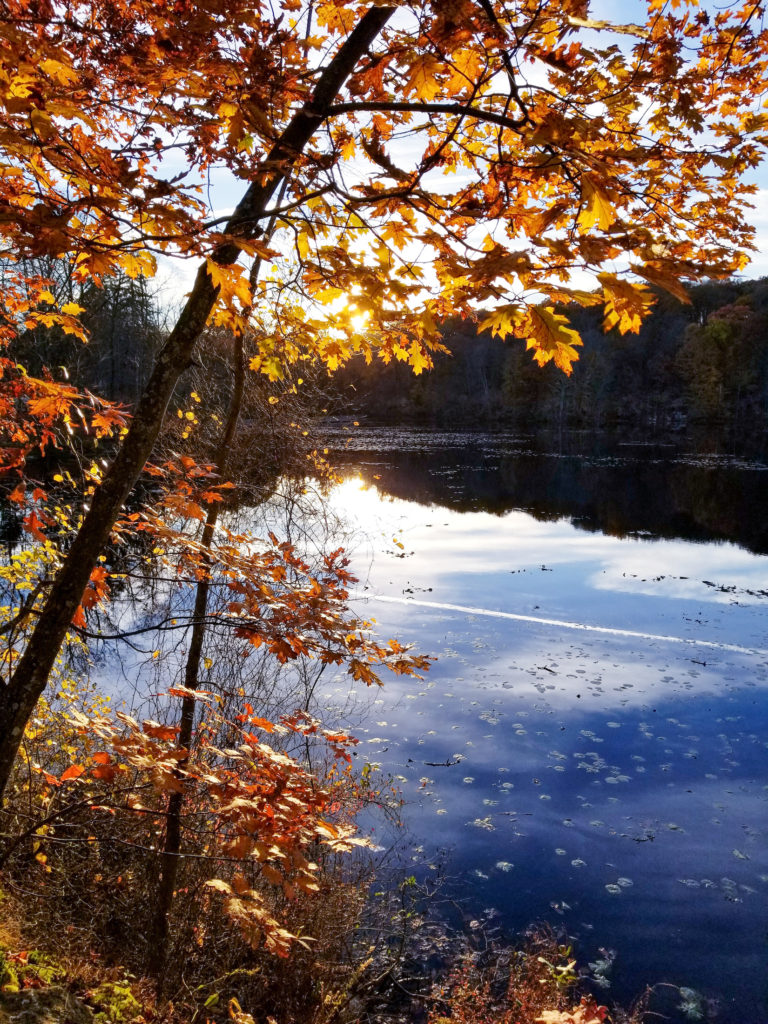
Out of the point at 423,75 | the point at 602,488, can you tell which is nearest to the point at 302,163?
the point at 423,75

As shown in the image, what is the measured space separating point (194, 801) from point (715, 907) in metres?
5.10

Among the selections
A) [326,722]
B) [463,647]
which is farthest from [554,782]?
[463,647]

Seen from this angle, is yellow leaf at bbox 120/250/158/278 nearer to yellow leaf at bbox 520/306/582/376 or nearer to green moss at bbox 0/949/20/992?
yellow leaf at bbox 520/306/582/376

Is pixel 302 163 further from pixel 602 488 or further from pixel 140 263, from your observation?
pixel 602 488

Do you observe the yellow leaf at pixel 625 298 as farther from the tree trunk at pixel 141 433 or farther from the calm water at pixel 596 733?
the calm water at pixel 596 733

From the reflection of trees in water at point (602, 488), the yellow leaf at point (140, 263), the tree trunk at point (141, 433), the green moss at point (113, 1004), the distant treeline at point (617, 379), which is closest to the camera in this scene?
the tree trunk at point (141, 433)

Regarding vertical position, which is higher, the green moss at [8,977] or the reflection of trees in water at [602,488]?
the reflection of trees in water at [602,488]

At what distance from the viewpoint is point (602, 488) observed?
30.7m

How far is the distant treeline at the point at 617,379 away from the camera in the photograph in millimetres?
69938

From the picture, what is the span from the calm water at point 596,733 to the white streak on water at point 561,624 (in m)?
0.06

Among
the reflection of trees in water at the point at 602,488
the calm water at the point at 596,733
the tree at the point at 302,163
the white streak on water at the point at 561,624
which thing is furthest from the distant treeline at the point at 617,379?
the tree at the point at 302,163

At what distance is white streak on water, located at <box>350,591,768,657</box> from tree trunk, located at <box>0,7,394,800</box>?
9.14 meters

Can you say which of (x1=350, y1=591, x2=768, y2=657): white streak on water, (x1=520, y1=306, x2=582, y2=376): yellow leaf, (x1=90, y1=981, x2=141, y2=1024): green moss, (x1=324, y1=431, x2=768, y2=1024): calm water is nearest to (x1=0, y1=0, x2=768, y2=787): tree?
(x1=520, y1=306, x2=582, y2=376): yellow leaf

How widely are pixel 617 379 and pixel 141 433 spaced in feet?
263
